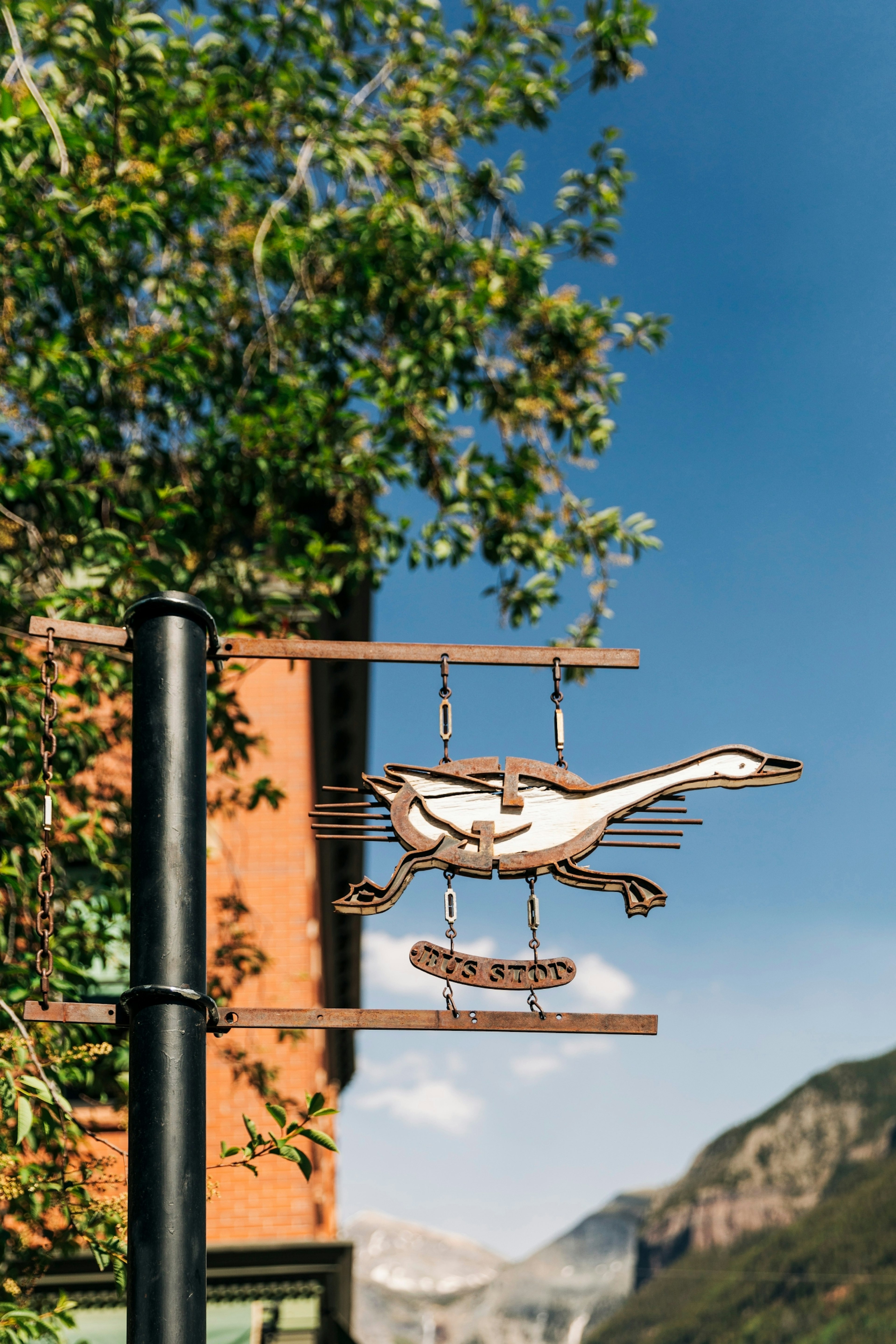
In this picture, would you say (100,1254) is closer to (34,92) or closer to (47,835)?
(47,835)

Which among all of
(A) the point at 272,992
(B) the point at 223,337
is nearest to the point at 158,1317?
(B) the point at 223,337

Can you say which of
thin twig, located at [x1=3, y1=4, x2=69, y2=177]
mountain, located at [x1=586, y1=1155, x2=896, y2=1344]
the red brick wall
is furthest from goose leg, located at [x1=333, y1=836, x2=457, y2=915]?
mountain, located at [x1=586, y1=1155, x2=896, y2=1344]

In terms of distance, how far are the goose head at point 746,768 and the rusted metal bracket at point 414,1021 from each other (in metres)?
0.86

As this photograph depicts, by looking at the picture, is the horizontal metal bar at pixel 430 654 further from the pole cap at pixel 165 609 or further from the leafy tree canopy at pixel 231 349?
the leafy tree canopy at pixel 231 349

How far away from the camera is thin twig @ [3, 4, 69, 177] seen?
24.6 feet

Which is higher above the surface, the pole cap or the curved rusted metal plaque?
the pole cap

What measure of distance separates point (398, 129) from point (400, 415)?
3.44 m

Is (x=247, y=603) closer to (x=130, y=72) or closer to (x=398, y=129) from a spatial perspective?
(x=130, y=72)

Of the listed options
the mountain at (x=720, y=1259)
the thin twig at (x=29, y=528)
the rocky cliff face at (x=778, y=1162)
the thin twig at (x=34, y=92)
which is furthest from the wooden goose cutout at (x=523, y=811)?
the rocky cliff face at (x=778, y=1162)

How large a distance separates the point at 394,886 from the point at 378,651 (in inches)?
33.6

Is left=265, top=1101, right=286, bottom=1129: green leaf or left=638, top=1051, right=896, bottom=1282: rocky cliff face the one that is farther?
left=638, top=1051, right=896, bottom=1282: rocky cliff face

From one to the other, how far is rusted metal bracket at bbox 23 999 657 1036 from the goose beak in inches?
36.7

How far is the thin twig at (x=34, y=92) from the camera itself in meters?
7.49

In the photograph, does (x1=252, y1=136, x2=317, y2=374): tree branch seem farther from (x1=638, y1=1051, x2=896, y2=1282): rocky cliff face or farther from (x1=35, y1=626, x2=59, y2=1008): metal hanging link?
(x1=638, y1=1051, x2=896, y2=1282): rocky cliff face
